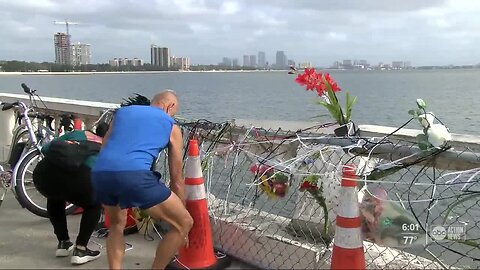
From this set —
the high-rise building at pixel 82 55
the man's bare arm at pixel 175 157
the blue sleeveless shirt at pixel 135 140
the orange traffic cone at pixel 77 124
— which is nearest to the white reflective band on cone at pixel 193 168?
the man's bare arm at pixel 175 157

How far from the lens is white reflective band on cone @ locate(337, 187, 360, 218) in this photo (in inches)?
134

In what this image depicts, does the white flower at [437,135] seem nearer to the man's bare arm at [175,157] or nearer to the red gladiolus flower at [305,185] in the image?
the red gladiolus flower at [305,185]

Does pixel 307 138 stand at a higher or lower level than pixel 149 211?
higher

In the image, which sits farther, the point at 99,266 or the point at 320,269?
the point at 99,266

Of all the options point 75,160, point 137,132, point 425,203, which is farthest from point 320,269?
point 75,160

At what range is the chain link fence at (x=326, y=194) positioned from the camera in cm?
353

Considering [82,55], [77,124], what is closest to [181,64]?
[82,55]

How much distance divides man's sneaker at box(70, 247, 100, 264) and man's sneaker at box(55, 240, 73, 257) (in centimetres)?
20

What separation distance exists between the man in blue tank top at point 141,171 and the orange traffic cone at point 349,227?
1100mm

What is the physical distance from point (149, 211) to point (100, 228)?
1.83 metres

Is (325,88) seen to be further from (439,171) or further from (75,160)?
(75,160)

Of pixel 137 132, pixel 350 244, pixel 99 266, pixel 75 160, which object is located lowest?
pixel 99 266

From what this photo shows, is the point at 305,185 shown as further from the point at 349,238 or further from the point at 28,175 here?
the point at 28,175

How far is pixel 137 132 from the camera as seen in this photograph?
368cm
